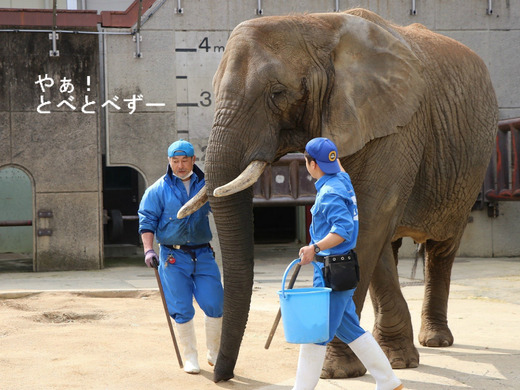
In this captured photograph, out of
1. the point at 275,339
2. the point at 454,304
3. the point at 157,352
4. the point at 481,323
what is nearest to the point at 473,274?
the point at 454,304

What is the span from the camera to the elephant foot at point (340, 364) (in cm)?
594

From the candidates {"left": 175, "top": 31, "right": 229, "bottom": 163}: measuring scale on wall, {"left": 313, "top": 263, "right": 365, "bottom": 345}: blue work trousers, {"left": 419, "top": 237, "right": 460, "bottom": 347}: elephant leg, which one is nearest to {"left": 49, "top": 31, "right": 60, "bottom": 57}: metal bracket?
{"left": 175, "top": 31, "right": 229, "bottom": 163}: measuring scale on wall

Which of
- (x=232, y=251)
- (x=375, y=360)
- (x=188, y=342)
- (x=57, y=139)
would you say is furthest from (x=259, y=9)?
(x=375, y=360)

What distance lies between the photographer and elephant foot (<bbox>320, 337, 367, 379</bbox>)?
594 cm

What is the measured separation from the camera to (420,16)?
15594 mm

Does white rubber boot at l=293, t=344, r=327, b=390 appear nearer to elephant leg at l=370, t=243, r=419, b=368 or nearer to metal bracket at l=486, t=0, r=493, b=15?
elephant leg at l=370, t=243, r=419, b=368

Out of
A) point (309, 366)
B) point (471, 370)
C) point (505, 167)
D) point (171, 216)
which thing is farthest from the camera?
point (505, 167)

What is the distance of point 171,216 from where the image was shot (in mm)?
6359

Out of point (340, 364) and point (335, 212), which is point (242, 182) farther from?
point (340, 364)

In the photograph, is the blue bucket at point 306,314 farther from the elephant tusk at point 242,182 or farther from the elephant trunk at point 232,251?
the elephant trunk at point 232,251

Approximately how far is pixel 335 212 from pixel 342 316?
66cm

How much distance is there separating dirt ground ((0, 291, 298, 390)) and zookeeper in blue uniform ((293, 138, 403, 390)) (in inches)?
40.4

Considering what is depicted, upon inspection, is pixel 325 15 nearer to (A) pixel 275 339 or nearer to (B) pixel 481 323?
(A) pixel 275 339

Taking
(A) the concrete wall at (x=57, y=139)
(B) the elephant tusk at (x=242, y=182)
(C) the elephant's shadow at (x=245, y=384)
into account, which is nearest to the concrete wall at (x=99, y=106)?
(A) the concrete wall at (x=57, y=139)
